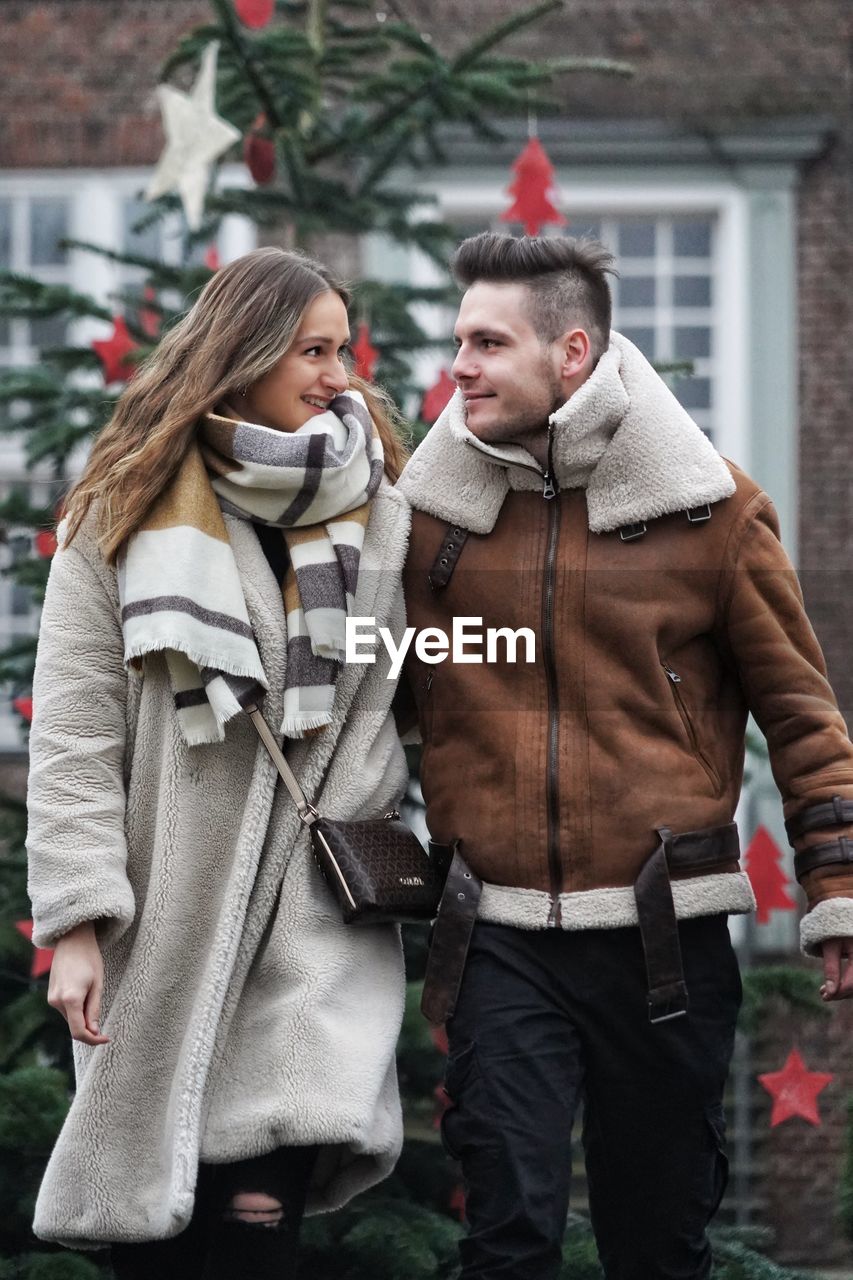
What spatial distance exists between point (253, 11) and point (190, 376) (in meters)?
2.84

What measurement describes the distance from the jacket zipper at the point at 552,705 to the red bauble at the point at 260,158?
2629 mm

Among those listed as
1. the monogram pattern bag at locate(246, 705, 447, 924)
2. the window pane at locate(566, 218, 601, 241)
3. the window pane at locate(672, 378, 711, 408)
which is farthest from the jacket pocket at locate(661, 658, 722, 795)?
the window pane at locate(672, 378, 711, 408)

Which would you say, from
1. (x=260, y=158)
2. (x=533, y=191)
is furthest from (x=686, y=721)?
(x=533, y=191)

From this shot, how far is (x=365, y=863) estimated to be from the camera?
11.9 feet

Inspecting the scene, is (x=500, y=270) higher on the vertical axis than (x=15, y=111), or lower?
lower

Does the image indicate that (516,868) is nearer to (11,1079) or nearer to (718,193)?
(11,1079)

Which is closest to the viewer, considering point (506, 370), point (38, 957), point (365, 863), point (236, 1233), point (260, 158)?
point (236, 1233)

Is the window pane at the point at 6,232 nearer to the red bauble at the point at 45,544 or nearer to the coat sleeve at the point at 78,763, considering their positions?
the red bauble at the point at 45,544

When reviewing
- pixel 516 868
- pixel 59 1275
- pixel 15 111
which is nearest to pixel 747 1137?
pixel 59 1275

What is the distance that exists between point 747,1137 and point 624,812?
5444mm

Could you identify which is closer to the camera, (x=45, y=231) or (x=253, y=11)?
(x=253, y=11)

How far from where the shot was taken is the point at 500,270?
391 cm

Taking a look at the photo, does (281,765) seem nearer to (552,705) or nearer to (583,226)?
(552,705)

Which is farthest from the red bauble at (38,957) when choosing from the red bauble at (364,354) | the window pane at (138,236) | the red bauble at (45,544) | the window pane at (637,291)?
the window pane at (637,291)
